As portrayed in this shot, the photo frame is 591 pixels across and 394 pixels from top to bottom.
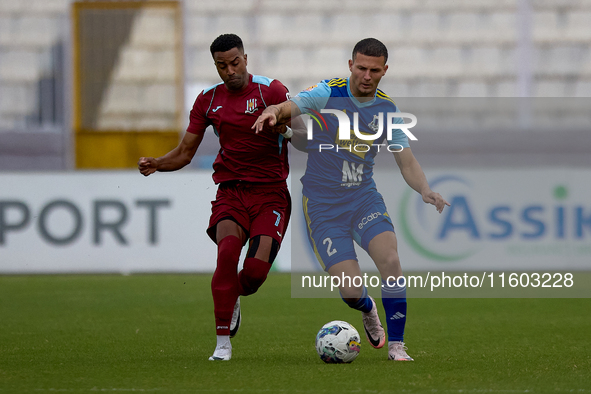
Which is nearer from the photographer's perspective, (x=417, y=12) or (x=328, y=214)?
(x=328, y=214)

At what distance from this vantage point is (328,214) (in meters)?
5.44

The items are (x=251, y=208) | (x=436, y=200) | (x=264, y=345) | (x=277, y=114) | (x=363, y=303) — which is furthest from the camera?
(x=264, y=345)

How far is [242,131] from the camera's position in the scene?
17.9ft

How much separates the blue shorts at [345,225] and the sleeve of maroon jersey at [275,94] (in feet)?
2.29

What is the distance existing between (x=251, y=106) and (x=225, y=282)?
1107 millimetres

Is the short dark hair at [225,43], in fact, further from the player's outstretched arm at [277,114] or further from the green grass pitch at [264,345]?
the green grass pitch at [264,345]

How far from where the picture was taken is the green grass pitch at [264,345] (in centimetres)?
437

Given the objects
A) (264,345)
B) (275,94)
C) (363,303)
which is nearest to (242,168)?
(275,94)

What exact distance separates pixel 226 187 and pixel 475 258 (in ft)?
18.8

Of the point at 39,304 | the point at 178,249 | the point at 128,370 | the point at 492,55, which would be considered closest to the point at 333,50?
the point at 492,55

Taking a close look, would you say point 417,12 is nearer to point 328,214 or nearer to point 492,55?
point 492,55

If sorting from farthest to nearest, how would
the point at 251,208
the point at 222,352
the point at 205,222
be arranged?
the point at 205,222 → the point at 251,208 → the point at 222,352

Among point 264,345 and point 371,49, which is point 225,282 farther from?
point 371,49

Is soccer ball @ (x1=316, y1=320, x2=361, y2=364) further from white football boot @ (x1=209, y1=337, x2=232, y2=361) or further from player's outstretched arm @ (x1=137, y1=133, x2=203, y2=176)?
player's outstretched arm @ (x1=137, y1=133, x2=203, y2=176)
